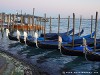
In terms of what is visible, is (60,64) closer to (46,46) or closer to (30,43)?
(46,46)

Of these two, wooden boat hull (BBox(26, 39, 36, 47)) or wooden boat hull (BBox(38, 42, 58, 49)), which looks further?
wooden boat hull (BBox(26, 39, 36, 47))

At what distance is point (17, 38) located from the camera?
85.6 ft

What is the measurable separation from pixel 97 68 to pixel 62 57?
14.3 feet

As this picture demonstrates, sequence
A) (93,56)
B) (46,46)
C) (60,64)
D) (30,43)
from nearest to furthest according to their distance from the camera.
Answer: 1. (93,56)
2. (60,64)
3. (46,46)
4. (30,43)

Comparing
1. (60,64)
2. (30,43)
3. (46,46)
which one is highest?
(30,43)

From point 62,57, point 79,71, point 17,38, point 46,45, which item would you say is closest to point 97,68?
point 79,71

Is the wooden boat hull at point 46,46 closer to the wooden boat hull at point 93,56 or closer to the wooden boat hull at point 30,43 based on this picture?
the wooden boat hull at point 30,43

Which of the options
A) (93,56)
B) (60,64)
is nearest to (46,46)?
(60,64)

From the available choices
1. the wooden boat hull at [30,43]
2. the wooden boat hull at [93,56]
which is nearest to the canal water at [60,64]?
the wooden boat hull at [93,56]

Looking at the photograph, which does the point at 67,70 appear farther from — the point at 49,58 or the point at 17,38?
the point at 17,38

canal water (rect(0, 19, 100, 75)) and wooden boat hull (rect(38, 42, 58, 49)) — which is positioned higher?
wooden boat hull (rect(38, 42, 58, 49))

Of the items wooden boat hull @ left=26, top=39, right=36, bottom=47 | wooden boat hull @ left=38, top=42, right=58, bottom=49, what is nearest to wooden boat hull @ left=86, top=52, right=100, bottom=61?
wooden boat hull @ left=38, top=42, right=58, bottom=49

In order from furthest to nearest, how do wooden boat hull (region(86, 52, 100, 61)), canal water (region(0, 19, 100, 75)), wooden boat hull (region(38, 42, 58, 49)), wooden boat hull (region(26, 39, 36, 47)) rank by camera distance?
wooden boat hull (region(26, 39, 36, 47)) < wooden boat hull (region(38, 42, 58, 49)) < wooden boat hull (region(86, 52, 100, 61)) < canal water (region(0, 19, 100, 75))

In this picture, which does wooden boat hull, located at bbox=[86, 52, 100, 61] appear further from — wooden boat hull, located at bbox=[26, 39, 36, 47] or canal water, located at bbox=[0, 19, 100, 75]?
wooden boat hull, located at bbox=[26, 39, 36, 47]
